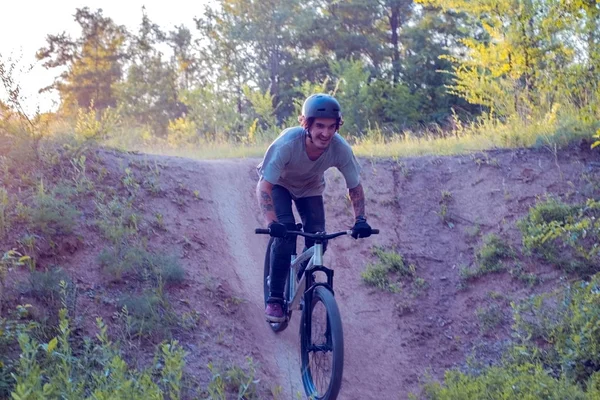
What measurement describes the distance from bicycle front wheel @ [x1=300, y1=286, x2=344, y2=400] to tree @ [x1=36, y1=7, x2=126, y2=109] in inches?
946

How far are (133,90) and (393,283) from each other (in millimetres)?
23383

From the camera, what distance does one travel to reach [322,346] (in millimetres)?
4734

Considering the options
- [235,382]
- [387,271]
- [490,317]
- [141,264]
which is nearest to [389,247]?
[387,271]

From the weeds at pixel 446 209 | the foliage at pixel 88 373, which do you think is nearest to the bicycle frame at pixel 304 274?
the foliage at pixel 88 373

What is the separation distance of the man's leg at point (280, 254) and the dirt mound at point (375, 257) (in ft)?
1.71

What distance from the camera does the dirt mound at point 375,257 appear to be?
5.75 m

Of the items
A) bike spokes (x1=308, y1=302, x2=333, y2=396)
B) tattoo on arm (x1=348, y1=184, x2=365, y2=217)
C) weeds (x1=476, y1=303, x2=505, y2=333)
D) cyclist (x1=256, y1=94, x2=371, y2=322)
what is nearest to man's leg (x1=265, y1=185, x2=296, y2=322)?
cyclist (x1=256, y1=94, x2=371, y2=322)

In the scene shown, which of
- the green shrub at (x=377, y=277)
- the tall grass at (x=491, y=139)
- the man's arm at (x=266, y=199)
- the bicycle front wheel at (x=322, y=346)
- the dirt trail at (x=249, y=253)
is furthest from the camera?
the tall grass at (x=491, y=139)

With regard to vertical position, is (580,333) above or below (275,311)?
below

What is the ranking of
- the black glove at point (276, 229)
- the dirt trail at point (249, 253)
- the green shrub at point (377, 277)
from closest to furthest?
1. the black glove at point (276, 229)
2. the dirt trail at point (249, 253)
3. the green shrub at point (377, 277)

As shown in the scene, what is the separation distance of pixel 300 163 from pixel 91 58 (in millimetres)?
25513

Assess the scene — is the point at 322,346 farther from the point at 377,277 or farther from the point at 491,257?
the point at 491,257

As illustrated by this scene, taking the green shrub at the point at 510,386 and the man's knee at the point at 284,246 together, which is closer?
the green shrub at the point at 510,386

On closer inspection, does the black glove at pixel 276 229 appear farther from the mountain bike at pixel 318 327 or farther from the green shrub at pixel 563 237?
the green shrub at pixel 563 237
